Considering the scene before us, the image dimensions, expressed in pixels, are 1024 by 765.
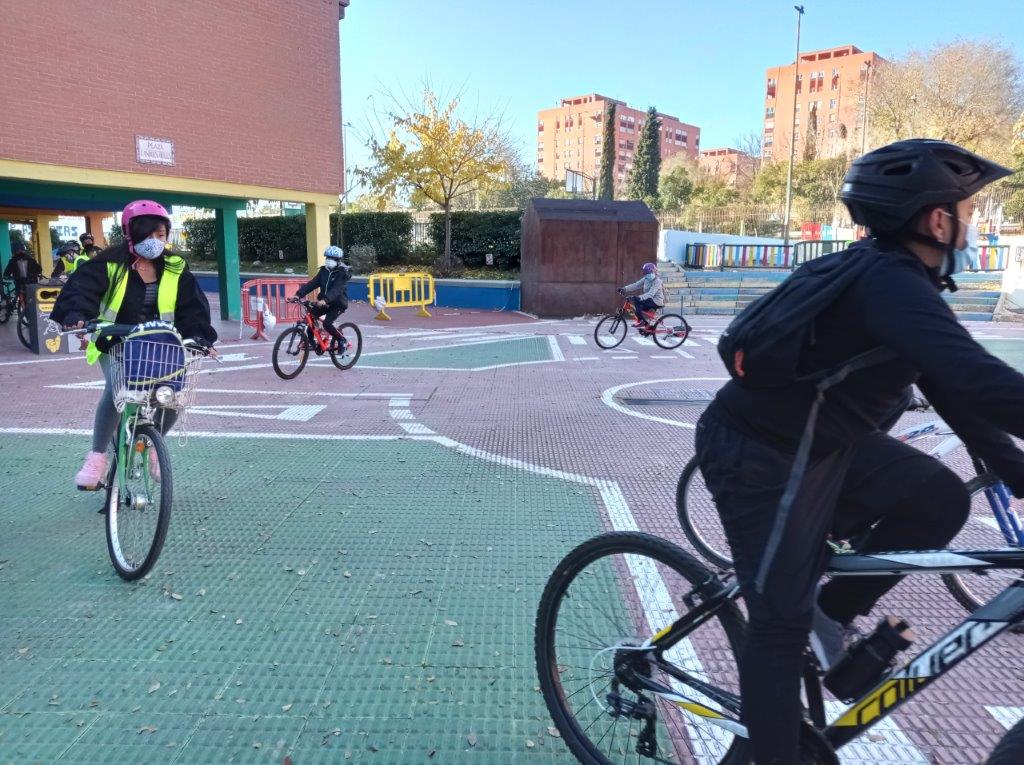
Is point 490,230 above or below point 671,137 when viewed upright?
below

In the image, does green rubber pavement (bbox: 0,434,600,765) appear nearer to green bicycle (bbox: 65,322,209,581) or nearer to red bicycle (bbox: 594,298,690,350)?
green bicycle (bbox: 65,322,209,581)

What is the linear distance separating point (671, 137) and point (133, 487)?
14954 centimetres

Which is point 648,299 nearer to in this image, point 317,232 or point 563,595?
point 317,232

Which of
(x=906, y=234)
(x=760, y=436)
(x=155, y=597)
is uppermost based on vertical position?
(x=906, y=234)

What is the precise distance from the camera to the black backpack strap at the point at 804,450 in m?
1.74

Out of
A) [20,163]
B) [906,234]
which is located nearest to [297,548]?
[906,234]

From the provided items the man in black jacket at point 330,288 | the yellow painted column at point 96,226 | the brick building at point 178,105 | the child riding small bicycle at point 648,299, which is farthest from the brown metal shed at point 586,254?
the yellow painted column at point 96,226

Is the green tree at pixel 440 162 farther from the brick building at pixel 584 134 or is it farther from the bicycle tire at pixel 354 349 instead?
the brick building at pixel 584 134

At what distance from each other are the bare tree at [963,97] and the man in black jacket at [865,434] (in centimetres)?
4226

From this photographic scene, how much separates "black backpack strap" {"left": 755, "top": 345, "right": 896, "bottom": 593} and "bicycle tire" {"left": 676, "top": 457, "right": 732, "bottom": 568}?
91.7 inches

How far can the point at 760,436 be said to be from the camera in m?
1.91

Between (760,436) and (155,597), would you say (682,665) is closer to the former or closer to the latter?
(760,436)

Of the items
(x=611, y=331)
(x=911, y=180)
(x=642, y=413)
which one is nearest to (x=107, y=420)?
(x=911, y=180)

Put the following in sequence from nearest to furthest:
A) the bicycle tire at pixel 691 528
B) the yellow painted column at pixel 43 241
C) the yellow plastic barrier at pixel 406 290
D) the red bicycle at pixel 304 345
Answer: the bicycle tire at pixel 691 528, the red bicycle at pixel 304 345, the yellow plastic barrier at pixel 406 290, the yellow painted column at pixel 43 241
